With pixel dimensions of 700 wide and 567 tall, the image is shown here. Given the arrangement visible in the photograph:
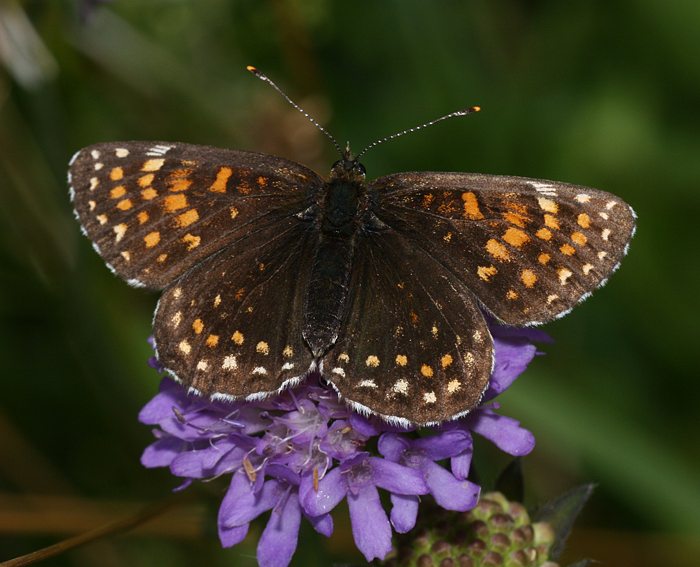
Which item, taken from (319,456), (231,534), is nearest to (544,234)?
(319,456)

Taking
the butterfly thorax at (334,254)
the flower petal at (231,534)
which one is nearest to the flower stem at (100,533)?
the flower petal at (231,534)

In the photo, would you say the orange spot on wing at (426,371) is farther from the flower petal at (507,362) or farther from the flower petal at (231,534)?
the flower petal at (231,534)

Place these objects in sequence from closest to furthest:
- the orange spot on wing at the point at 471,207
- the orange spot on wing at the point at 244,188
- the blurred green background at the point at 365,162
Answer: the orange spot on wing at the point at 471,207 → the orange spot on wing at the point at 244,188 → the blurred green background at the point at 365,162

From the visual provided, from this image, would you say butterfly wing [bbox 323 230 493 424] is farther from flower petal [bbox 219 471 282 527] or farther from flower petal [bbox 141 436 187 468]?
flower petal [bbox 141 436 187 468]

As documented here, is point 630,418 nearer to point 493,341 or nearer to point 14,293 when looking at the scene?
point 493,341

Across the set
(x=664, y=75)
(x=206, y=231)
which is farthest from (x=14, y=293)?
(x=664, y=75)
